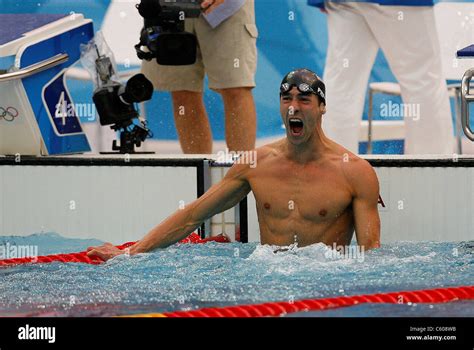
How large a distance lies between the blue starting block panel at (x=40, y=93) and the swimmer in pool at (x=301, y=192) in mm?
1699

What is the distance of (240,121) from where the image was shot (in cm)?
650

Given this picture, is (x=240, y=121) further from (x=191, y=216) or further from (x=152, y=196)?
(x=191, y=216)

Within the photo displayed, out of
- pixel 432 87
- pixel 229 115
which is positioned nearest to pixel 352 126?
pixel 432 87

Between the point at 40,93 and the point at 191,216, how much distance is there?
185 centimetres

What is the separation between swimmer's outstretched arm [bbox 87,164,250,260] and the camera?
4965 mm

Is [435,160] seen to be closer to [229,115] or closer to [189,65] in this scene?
[229,115]

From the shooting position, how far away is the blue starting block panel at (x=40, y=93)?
21.2 ft

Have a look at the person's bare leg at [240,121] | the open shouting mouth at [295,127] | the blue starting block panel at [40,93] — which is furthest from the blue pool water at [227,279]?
the blue starting block panel at [40,93]

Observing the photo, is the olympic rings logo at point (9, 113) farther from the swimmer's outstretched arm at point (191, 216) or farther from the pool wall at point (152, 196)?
the swimmer's outstretched arm at point (191, 216)

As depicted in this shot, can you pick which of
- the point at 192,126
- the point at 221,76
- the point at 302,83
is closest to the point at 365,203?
the point at 302,83

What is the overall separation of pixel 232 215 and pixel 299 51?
1.82 meters

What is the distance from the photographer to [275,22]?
757cm

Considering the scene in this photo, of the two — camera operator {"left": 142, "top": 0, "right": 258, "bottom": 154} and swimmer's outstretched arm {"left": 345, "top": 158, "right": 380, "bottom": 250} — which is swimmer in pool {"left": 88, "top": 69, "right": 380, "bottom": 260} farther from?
camera operator {"left": 142, "top": 0, "right": 258, "bottom": 154}

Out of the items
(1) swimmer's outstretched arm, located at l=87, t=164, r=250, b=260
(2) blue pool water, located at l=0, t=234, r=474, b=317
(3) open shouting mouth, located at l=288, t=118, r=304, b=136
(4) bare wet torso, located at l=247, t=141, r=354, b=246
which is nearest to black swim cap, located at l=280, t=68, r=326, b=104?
(3) open shouting mouth, located at l=288, t=118, r=304, b=136
